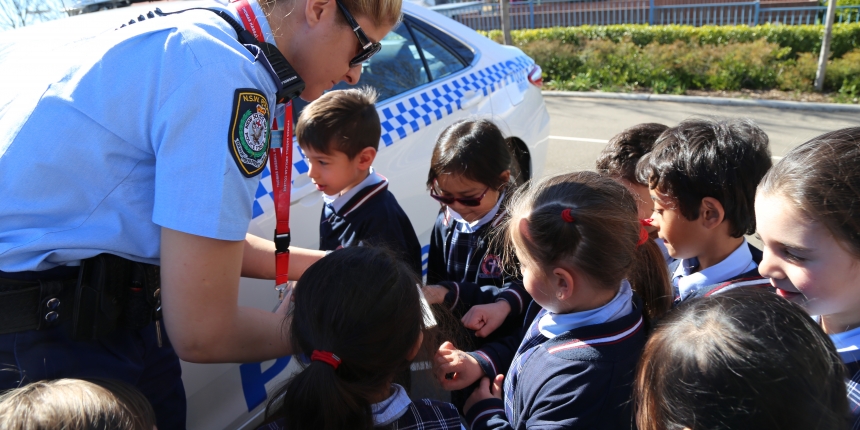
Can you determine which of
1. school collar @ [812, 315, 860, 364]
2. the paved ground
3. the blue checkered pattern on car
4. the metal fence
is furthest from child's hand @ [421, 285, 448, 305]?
the metal fence

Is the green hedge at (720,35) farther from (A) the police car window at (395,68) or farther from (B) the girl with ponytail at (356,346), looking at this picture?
(B) the girl with ponytail at (356,346)

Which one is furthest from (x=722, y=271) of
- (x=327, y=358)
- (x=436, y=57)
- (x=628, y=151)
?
(x=436, y=57)

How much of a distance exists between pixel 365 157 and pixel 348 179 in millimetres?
104

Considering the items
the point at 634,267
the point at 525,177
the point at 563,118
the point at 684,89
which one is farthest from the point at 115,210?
the point at 684,89

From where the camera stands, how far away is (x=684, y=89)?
9867 millimetres

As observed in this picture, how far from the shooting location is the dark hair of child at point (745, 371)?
1000mm

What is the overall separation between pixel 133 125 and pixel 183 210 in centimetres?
19

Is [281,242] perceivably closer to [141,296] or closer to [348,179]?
[141,296]

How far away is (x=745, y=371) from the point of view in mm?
1007

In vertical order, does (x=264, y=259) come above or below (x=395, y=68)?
below

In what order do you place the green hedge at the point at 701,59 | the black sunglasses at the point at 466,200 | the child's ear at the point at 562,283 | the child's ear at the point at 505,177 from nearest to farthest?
the child's ear at the point at 562,283 < the black sunglasses at the point at 466,200 < the child's ear at the point at 505,177 < the green hedge at the point at 701,59

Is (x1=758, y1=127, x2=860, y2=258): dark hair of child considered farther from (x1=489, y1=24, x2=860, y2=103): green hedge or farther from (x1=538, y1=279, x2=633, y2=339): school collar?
(x1=489, y1=24, x2=860, y2=103): green hedge

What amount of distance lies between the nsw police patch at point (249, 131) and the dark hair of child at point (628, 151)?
157 centimetres

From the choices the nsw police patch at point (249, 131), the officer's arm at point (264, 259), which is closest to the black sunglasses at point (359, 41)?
the nsw police patch at point (249, 131)
